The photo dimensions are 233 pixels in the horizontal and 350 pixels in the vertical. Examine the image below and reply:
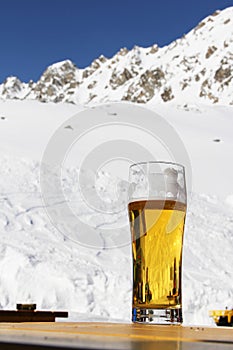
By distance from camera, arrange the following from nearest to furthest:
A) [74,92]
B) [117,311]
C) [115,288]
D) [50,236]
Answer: [117,311]
[115,288]
[50,236]
[74,92]

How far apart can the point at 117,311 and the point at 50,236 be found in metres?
2.56

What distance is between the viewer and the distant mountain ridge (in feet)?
265

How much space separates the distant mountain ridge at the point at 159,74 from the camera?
80.8m

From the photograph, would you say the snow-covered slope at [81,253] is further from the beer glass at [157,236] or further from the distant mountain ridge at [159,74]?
the distant mountain ridge at [159,74]

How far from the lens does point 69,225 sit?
1070 centimetres

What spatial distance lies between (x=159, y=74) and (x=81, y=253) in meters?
88.8

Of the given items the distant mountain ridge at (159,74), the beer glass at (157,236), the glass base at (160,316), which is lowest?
the glass base at (160,316)

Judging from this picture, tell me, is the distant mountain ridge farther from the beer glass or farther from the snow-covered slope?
the beer glass

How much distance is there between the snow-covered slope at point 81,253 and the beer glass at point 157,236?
561 cm

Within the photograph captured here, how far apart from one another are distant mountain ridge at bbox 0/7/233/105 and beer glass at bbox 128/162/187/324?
58231mm

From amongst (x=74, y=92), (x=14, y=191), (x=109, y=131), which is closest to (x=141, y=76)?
(x=74, y=92)

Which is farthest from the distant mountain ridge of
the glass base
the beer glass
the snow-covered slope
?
the glass base

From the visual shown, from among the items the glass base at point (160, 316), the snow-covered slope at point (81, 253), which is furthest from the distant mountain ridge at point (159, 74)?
the glass base at point (160, 316)

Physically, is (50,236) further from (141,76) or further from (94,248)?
(141,76)
